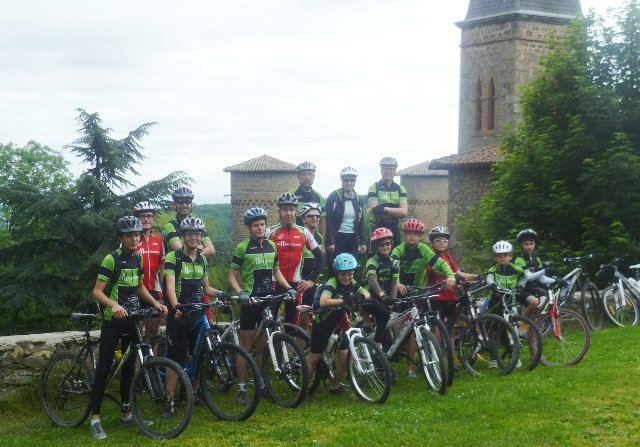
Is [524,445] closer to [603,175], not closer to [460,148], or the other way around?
[603,175]

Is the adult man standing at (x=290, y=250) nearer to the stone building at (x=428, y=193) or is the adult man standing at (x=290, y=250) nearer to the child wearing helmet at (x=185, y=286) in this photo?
the child wearing helmet at (x=185, y=286)

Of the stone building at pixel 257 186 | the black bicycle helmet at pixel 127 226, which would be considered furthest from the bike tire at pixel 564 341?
the stone building at pixel 257 186

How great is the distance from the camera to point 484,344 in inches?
419

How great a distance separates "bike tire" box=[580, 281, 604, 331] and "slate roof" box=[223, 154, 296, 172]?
4552cm

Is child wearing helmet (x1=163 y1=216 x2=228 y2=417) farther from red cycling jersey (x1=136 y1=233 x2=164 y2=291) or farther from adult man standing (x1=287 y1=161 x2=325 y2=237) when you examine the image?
adult man standing (x1=287 y1=161 x2=325 y2=237)

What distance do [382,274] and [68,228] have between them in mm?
24188

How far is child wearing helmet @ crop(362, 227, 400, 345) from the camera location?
1007 centimetres

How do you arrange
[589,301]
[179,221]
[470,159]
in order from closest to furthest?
[179,221]
[589,301]
[470,159]

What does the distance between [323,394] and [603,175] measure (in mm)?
10402

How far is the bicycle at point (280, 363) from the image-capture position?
9305 millimetres

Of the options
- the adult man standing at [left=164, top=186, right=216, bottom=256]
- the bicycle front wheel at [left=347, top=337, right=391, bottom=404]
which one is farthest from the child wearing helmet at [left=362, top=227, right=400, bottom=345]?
the adult man standing at [left=164, top=186, right=216, bottom=256]

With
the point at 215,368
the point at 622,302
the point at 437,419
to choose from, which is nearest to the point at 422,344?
the point at 437,419

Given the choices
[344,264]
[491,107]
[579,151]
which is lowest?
[344,264]

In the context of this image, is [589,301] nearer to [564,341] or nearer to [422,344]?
[564,341]
